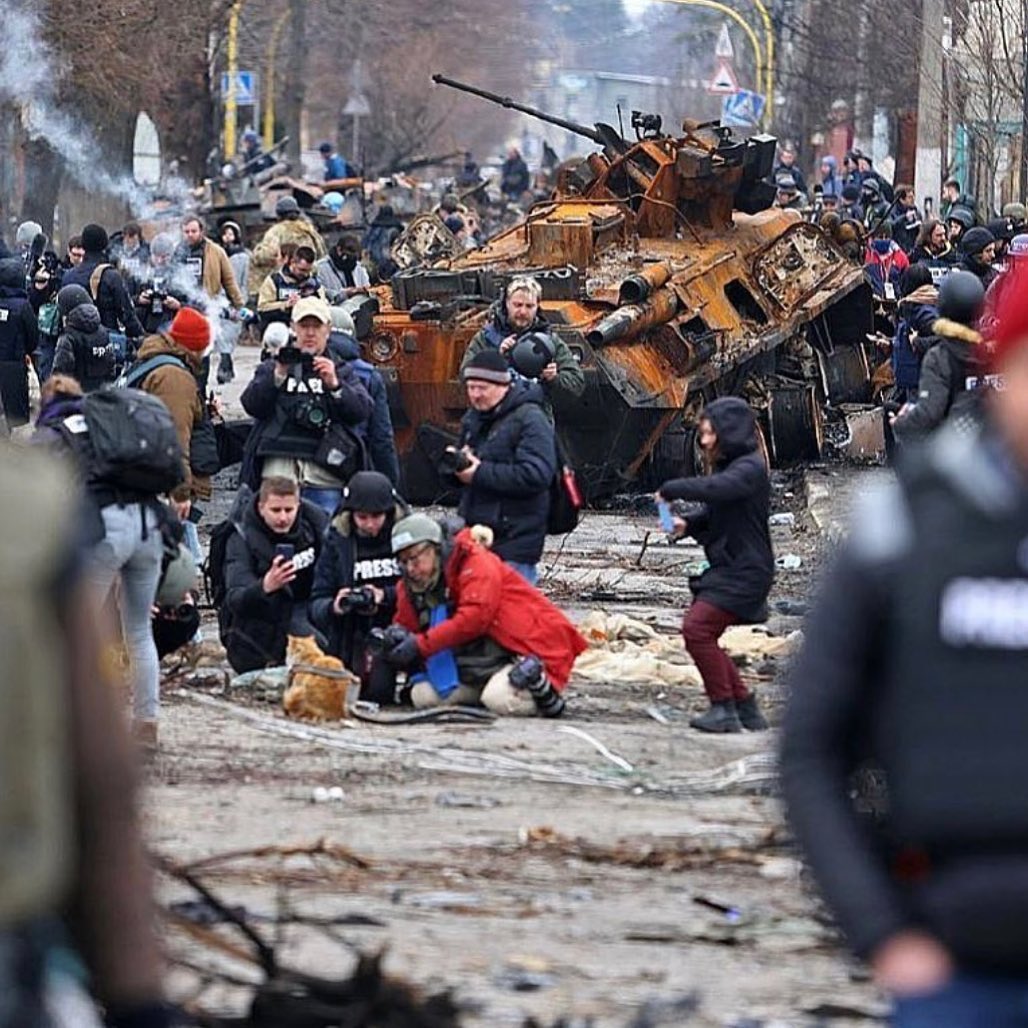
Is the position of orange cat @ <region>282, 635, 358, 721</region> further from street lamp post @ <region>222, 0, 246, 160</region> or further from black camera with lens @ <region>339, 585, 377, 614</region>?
street lamp post @ <region>222, 0, 246, 160</region>

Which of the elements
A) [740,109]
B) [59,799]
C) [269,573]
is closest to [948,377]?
[269,573]

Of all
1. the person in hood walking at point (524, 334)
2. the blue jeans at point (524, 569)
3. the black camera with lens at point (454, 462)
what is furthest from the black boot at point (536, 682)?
the person in hood walking at point (524, 334)

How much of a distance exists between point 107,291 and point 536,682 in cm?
1065

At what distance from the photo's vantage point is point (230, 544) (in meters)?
11.5

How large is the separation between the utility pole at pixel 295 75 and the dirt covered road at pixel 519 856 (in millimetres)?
47114

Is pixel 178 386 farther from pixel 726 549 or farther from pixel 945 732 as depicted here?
pixel 945 732

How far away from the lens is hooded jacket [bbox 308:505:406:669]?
37.0ft

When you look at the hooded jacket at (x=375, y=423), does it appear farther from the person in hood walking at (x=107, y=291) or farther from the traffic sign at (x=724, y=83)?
the traffic sign at (x=724, y=83)

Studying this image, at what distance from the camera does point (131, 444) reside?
9219 mm

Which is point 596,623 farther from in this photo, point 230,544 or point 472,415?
point 230,544

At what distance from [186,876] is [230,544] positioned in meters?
4.79

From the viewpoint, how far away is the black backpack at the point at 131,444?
30.3 feet

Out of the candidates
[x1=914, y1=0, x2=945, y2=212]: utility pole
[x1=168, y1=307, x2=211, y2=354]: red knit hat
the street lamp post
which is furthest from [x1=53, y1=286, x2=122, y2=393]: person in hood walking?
the street lamp post

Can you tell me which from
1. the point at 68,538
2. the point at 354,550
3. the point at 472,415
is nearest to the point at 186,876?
the point at 68,538
